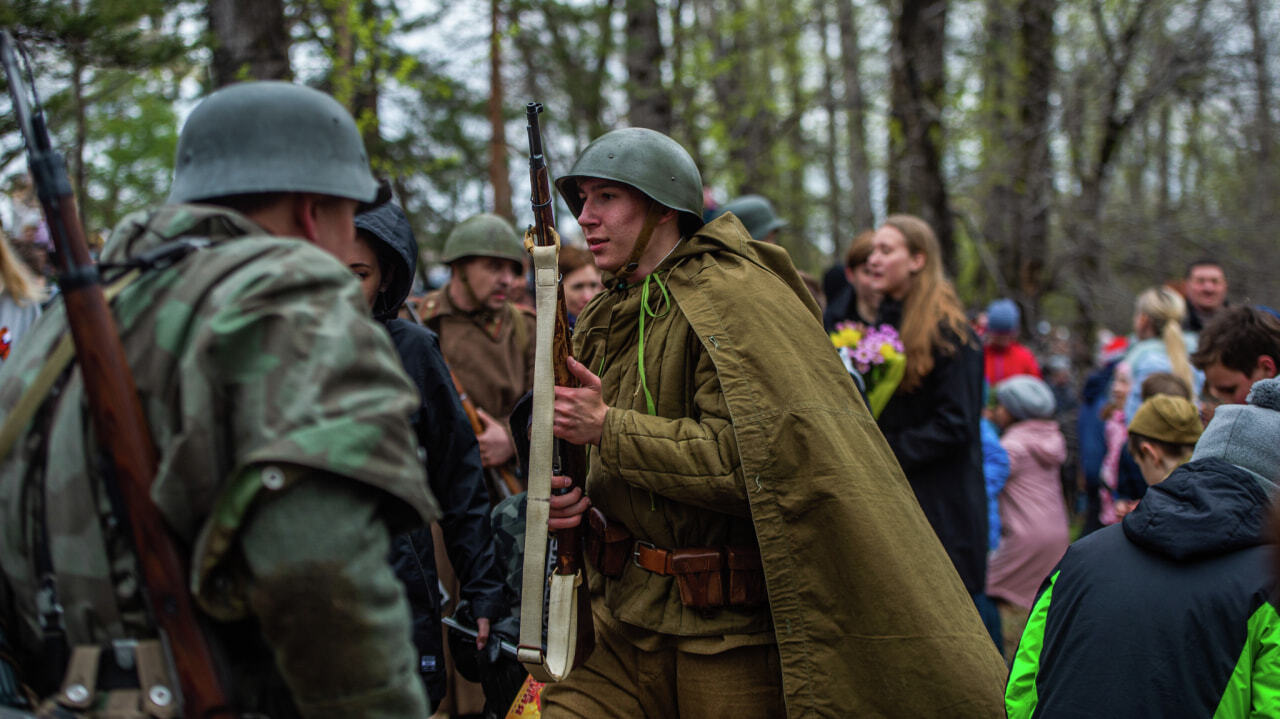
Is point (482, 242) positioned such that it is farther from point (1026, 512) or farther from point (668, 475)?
point (1026, 512)

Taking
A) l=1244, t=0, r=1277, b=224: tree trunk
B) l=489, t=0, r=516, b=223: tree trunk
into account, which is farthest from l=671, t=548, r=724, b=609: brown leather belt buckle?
l=1244, t=0, r=1277, b=224: tree trunk

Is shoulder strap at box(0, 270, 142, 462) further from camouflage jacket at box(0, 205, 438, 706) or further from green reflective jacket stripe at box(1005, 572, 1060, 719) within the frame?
green reflective jacket stripe at box(1005, 572, 1060, 719)

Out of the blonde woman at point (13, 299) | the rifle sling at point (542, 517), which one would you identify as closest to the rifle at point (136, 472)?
the rifle sling at point (542, 517)

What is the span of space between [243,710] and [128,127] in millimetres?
21013

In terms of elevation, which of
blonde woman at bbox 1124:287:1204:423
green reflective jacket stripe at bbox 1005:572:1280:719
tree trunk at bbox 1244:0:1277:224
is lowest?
green reflective jacket stripe at bbox 1005:572:1280:719

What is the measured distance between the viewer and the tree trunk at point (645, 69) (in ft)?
31.4

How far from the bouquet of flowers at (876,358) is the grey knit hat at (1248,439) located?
1798 millimetres

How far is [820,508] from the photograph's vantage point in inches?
107

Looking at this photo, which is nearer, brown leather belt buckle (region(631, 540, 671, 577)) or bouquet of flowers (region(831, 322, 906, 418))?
brown leather belt buckle (region(631, 540, 671, 577))

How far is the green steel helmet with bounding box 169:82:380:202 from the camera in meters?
1.77

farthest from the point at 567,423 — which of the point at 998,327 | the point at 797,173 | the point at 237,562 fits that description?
the point at 797,173

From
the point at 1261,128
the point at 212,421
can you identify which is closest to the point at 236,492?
the point at 212,421

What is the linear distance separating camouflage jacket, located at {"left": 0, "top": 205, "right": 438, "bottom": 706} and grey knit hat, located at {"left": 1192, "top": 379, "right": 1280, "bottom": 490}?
7.29 ft

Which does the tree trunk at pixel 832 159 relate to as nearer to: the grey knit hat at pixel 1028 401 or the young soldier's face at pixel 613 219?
the grey knit hat at pixel 1028 401
